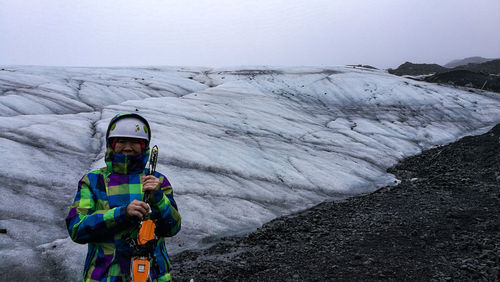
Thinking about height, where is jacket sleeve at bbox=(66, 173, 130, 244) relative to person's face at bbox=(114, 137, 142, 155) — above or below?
below

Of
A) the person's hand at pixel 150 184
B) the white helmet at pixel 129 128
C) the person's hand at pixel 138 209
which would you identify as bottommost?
the person's hand at pixel 138 209

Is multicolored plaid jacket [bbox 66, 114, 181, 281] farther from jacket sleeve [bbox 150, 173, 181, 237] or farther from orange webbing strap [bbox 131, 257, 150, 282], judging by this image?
orange webbing strap [bbox 131, 257, 150, 282]

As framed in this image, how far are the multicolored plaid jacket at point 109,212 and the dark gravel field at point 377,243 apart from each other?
3.85m

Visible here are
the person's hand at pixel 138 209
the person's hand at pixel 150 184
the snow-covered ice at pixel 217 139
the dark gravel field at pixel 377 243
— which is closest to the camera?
the person's hand at pixel 138 209

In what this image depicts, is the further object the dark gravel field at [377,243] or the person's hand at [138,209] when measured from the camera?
the dark gravel field at [377,243]

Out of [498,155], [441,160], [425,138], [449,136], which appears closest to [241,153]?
[441,160]

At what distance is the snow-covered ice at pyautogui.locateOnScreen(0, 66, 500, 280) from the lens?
8516 mm

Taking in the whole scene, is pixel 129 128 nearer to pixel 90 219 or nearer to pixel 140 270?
pixel 90 219

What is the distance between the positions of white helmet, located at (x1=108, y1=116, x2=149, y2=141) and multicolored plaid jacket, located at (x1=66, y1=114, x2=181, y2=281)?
0.50 feet

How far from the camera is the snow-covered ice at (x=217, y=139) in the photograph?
27.9 feet

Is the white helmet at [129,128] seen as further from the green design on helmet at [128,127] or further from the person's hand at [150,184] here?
the person's hand at [150,184]

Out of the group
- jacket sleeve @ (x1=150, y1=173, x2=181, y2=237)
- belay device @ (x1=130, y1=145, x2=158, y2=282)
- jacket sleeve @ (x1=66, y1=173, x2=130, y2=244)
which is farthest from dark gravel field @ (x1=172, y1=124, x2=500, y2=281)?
jacket sleeve @ (x1=66, y1=173, x2=130, y2=244)

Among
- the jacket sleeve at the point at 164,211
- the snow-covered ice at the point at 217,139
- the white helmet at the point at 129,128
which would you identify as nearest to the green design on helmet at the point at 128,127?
the white helmet at the point at 129,128

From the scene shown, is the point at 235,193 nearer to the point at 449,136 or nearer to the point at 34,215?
the point at 34,215
